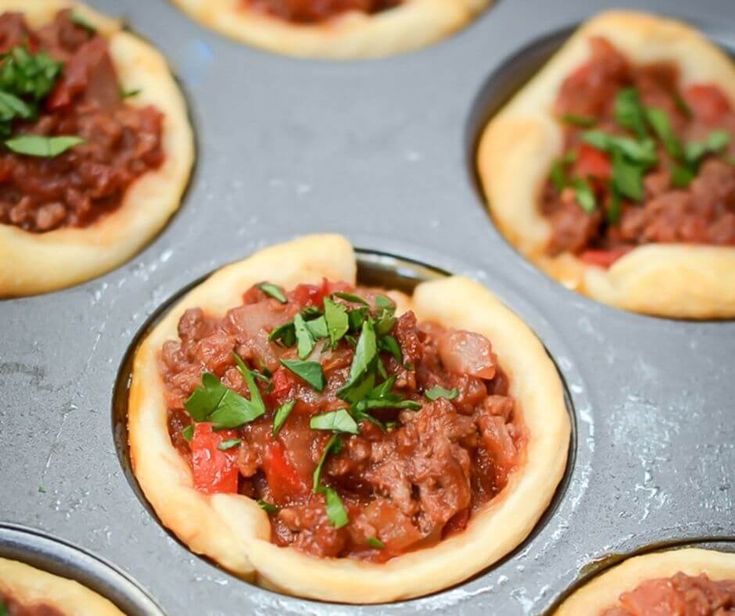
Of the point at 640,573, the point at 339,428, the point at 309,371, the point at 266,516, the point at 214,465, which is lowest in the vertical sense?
the point at 640,573

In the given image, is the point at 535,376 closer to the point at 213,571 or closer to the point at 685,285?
the point at 685,285

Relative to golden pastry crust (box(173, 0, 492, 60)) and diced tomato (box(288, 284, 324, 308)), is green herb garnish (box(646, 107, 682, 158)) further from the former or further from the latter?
diced tomato (box(288, 284, 324, 308))

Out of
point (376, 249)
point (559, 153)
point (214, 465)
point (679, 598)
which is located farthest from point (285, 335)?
point (559, 153)

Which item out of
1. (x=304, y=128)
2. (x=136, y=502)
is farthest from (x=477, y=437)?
(x=304, y=128)

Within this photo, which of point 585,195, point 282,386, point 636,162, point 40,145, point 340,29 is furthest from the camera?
point 340,29

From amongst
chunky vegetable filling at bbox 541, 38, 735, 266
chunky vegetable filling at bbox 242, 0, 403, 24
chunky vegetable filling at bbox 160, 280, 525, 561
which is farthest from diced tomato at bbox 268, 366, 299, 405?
chunky vegetable filling at bbox 242, 0, 403, 24

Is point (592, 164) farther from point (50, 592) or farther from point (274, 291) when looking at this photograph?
point (50, 592)
